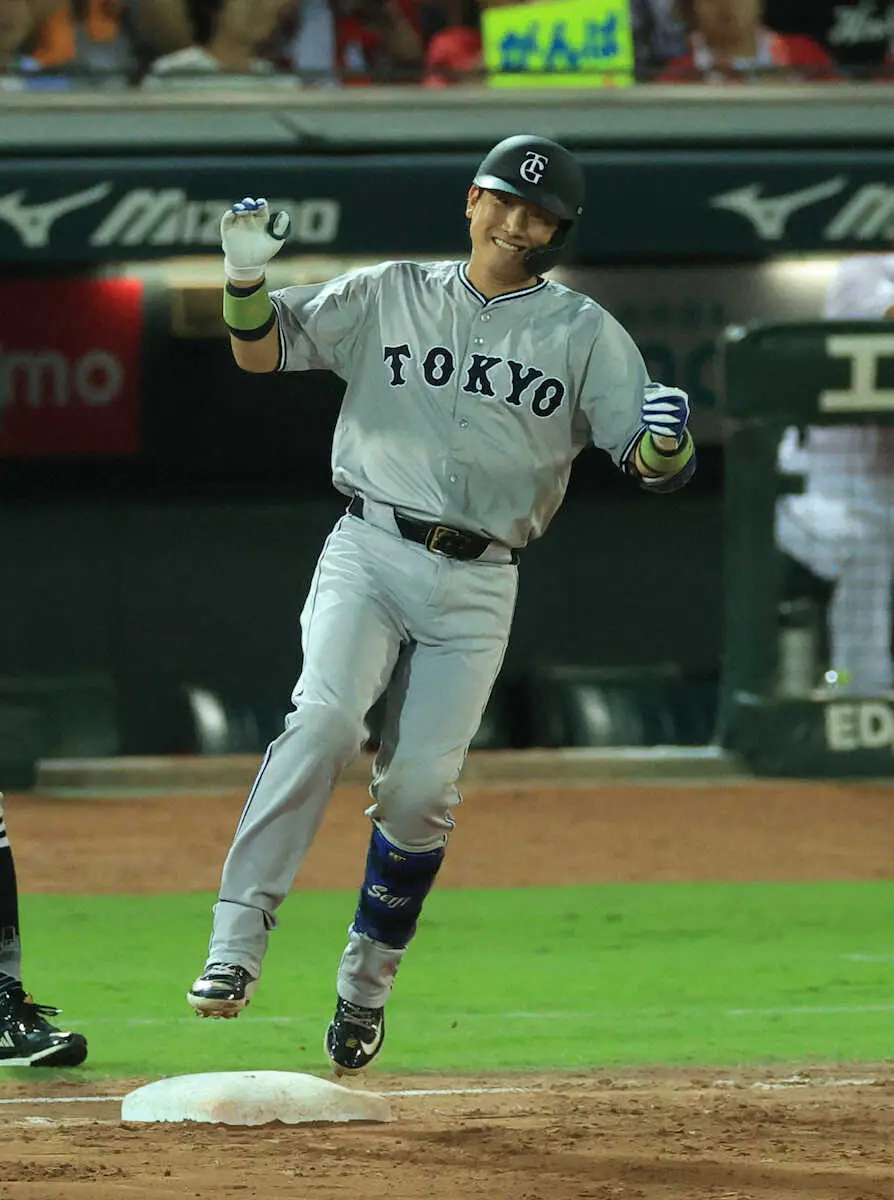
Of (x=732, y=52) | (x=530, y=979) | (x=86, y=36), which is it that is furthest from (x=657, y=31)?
(x=530, y=979)

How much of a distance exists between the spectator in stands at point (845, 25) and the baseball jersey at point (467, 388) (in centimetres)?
785

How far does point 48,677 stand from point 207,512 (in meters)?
1.33

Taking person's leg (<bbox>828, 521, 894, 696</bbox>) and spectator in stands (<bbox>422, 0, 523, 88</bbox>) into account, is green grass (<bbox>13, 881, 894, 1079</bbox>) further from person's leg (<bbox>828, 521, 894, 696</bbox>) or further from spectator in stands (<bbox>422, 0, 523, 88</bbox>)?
spectator in stands (<bbox>422, 0, 523, 88</bbox>)

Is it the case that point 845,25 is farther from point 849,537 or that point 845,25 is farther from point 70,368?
point 70,368

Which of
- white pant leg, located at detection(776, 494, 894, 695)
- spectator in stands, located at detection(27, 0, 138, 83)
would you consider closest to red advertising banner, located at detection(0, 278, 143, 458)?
spectator in stands, located at detection(27, 0, 138, 83)

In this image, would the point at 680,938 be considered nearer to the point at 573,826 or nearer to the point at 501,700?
the point at 573,826

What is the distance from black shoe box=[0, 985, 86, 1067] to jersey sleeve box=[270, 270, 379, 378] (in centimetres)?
158

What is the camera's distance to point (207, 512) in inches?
498

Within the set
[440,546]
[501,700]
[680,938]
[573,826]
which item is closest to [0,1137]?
[440,546]

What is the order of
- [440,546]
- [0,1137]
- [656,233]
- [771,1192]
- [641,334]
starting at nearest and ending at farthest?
1. [771,1192]
2. [0,1137]
3. [440,546]
4. [656,233]
5. [641,334]

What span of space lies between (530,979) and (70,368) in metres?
7.01

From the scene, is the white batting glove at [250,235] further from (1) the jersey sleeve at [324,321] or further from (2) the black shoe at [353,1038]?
(2) the black shoe at [353,1038]

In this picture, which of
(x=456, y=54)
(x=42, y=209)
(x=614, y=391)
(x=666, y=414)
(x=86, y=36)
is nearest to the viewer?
(x=666, y=414)

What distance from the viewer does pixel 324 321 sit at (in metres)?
4.88
